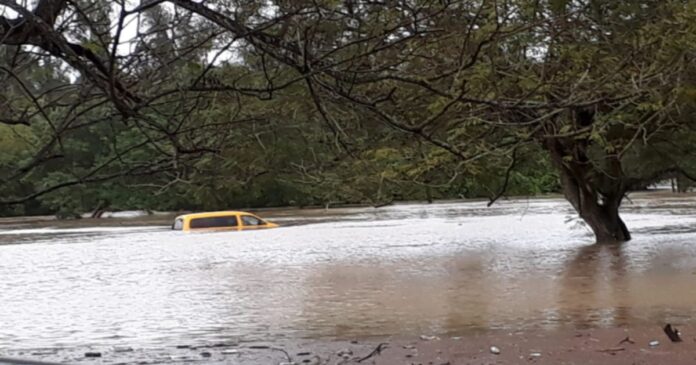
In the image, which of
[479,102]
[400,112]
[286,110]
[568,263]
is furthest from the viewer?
[568,263]

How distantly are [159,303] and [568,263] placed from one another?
8257 mm

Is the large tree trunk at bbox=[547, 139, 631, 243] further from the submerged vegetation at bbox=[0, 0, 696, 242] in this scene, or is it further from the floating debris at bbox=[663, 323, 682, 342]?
the submerged vegetation at bbox=[0, 0, 696, 242]

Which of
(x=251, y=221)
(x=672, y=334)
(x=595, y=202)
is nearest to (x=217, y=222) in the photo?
(x=251, y=221)

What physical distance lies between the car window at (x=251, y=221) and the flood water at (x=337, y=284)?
3948 mm

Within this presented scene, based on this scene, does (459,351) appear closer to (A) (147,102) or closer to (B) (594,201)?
(A) (147,102)

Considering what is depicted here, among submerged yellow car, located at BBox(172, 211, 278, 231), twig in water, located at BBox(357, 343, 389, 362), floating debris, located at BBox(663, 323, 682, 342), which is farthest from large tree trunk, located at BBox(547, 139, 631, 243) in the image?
submerged yellow car, located at BBox(172, 211, 278, 231)

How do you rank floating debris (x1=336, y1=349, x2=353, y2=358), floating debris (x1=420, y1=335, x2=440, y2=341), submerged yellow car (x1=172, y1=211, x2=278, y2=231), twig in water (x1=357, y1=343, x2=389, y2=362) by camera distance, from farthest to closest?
1. submerged yellow car (x1=172, y1=211, x2=278, y2=231)
2. floating debris (x1=420, y1=335, x2=440, y2=341)
3. floating debris (x1=336, y1=349, x2=353, y2=358)
4. twig in water (x1=357, y1=343, x2=389, y2=362)

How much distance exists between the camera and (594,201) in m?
21.0

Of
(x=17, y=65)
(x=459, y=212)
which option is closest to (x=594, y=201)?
(x=17, y=65)

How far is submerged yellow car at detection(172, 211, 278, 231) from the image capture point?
33719 mm

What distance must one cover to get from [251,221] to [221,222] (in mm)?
1127

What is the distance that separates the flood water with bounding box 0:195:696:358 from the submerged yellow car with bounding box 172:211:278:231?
381cm

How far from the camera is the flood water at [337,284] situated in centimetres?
1118

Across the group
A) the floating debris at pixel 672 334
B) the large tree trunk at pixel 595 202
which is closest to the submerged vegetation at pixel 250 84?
the floating debris at pixel 672 334
